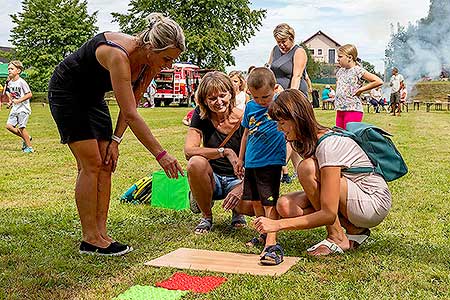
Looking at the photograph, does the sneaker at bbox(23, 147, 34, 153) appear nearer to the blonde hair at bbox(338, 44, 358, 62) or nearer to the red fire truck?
the blonde hair at bbox(338, 44, 358, 62)

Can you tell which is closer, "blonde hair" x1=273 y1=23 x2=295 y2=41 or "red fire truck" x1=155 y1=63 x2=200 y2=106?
"blonde hair" x1=273 y1=23 x2=295 y2=41

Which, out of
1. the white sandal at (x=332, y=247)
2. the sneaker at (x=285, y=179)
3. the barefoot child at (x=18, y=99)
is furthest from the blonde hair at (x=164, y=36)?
the barefoot child at (x=18, y=99)

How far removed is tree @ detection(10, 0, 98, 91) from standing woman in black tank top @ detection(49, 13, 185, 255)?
170ft

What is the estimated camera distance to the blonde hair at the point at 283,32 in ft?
22.8

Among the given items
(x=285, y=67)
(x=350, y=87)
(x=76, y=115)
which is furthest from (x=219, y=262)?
(x=350, y=87)

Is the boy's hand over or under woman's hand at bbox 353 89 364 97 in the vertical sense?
under

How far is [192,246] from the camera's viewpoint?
4.60 meters

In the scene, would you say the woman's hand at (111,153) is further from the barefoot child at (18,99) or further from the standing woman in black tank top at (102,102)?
the barefoot child at (18,99)

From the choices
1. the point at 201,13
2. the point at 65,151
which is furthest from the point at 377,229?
the point at 201,13

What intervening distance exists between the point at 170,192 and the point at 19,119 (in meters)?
6.43

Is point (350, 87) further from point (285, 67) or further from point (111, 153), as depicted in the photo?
point (111, 153)

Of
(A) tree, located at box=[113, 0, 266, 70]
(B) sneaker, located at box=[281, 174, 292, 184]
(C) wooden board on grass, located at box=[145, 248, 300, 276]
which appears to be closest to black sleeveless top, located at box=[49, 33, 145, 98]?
(C) wooden board on grass, located at box=[145, 248, 300, 276]

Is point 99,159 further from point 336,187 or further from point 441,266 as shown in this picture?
point 441,266

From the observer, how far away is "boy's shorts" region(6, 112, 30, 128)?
11.4 meters
